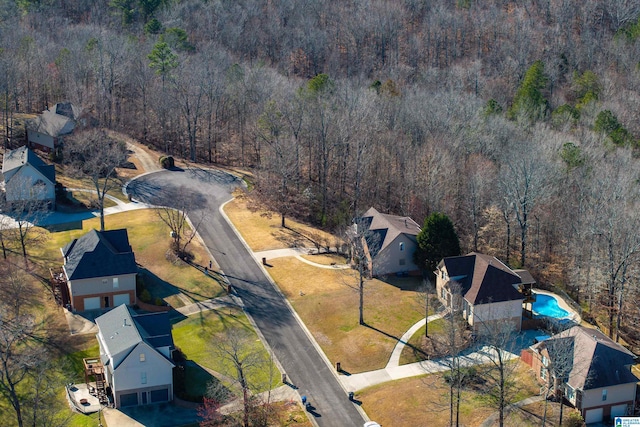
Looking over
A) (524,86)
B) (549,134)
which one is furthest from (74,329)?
(524,86)

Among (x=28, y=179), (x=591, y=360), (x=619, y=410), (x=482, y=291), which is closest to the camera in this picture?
(x=591, y=360)

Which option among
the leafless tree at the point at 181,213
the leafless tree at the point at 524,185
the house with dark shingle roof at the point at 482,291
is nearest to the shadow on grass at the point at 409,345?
the house with dark shingle roof at the point at 482,291

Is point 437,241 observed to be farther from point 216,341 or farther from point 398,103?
point 398,103

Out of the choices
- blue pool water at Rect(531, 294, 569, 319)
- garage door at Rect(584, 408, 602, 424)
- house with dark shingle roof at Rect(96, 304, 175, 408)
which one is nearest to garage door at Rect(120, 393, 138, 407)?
house with dark shingle roof at Rect(96, 304, 175, 408)

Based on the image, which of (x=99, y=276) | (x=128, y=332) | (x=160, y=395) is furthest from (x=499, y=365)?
(x=99, y=276)

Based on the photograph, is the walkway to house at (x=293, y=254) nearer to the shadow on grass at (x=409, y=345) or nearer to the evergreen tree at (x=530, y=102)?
the shadow on grass at (x=409, y=345)

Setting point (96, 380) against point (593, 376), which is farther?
point (96, 380)

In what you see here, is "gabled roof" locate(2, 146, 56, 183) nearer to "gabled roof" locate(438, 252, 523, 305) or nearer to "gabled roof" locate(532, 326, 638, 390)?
"gabled roof" locate(438, 252, 523, 305)
